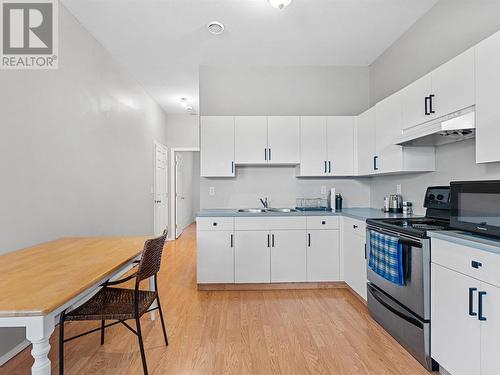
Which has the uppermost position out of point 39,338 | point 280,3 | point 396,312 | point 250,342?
point 280,3

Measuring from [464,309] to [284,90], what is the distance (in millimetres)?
3205

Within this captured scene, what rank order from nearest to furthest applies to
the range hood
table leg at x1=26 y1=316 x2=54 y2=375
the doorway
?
table leg at x1=26 y1=316 x2=54 y2=375
the range hood
the doorway

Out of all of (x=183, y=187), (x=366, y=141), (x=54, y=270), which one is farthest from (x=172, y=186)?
(x=54, y=270)

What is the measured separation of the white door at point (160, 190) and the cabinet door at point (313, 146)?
3.11m

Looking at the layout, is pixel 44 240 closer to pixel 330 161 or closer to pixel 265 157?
pixel 265 157

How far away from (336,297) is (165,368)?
6.34ft

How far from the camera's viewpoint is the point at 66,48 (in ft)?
8.76

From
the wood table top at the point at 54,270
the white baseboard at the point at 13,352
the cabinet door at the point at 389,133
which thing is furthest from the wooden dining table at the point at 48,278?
the cabinet door at the point at 389,133

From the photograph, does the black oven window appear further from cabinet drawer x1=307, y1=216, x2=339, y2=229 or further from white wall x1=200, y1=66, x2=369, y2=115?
white wall x1=200, y1=66, x2=369, y2=115

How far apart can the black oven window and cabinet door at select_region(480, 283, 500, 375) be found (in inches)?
14.4

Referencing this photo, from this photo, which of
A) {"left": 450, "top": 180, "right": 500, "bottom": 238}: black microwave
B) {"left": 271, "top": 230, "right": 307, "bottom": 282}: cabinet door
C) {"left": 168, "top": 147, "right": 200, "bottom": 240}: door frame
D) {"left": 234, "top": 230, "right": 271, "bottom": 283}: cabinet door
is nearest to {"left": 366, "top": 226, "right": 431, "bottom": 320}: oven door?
{"left": 450, "top": 180, "right": 500, "bottom": 238}: black microwave

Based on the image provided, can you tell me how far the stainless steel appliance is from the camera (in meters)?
1.86

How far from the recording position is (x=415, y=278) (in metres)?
1.93

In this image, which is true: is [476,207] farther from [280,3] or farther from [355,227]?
[280,3]
